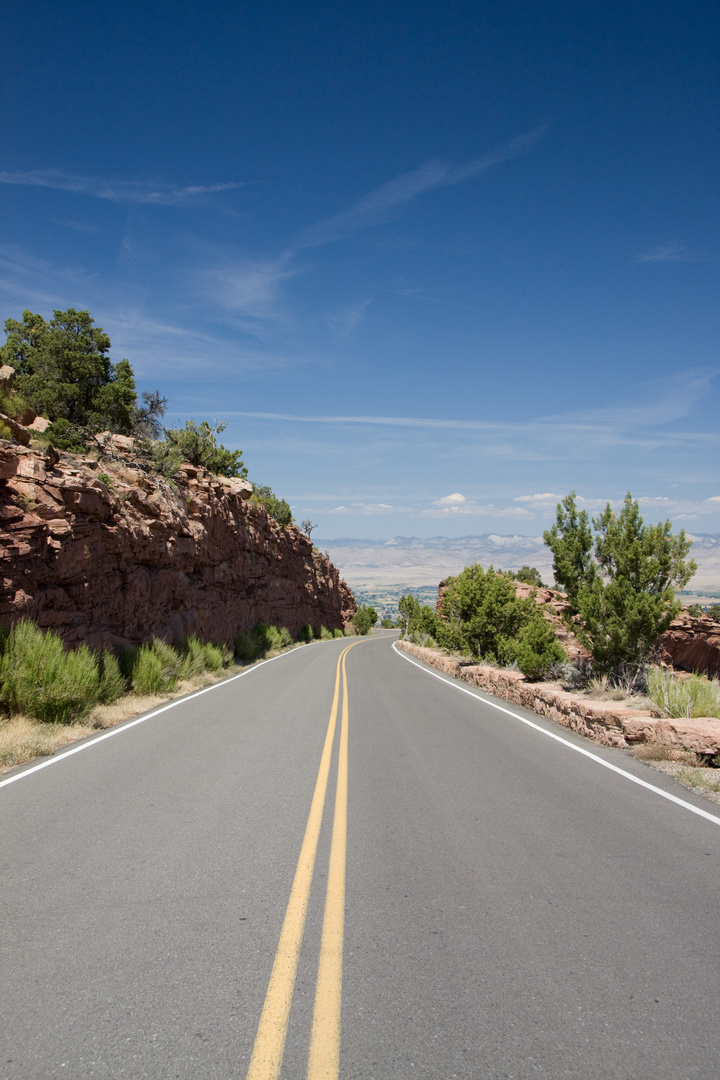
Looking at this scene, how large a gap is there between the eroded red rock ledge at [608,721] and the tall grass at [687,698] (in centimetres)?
47

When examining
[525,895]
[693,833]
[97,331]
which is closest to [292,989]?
[525,895]

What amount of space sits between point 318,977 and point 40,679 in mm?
8537

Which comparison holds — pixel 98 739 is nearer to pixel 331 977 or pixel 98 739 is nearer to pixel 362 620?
pixel 331 977

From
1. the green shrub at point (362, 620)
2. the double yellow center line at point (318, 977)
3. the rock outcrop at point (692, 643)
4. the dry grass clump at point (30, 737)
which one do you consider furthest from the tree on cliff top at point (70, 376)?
the green shrub at point (362, 620)

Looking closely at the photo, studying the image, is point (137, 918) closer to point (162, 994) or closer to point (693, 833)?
point (162, 994)

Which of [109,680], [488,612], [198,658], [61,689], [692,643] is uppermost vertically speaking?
[488,612]

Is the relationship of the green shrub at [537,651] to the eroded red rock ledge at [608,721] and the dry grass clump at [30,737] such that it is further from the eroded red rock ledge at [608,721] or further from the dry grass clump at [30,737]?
the dry grass clump at [30,737]

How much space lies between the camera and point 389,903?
414cm

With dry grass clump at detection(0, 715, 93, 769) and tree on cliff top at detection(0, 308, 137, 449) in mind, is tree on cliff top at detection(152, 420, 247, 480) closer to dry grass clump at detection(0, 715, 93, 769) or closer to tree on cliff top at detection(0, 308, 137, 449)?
tree on cliff top at detection(0, 308, 137, 449)

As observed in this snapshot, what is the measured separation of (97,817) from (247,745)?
3.47 m

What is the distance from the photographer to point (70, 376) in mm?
22219

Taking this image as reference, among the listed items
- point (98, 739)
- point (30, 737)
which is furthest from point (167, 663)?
point (30, 737)

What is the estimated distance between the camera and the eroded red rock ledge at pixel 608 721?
8.16 meters

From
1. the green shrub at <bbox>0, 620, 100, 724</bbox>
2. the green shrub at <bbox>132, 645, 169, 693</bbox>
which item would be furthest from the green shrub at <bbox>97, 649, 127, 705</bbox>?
the green shrub at <bbox>0, 620, 100, 724</bbox>
